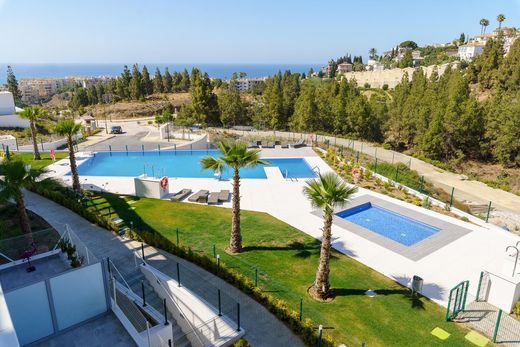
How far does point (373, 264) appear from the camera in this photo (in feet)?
49.5

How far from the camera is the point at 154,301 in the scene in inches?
464

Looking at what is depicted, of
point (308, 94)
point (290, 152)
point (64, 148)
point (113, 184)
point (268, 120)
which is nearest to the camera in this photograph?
point (113, 184)

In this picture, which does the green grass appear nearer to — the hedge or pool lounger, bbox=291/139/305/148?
the hedge

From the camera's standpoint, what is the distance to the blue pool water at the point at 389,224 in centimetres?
1822

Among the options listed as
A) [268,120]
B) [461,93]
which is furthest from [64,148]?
[461,93]

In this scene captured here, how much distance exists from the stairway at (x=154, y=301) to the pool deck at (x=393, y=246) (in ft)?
26.9

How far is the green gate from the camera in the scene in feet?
38.3

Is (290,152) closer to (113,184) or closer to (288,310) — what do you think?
(113,184)

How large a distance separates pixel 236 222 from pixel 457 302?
8.82 meters

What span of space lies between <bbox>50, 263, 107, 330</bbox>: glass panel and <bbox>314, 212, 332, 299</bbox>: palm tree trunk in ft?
23.2

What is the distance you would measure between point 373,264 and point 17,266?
1336cm

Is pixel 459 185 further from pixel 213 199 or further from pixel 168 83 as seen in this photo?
pixel 168 83

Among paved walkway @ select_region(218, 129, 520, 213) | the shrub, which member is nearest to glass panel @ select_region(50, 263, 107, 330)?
the shrub

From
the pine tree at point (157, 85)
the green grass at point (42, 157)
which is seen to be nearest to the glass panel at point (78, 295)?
the green grass at point (42, 157)
